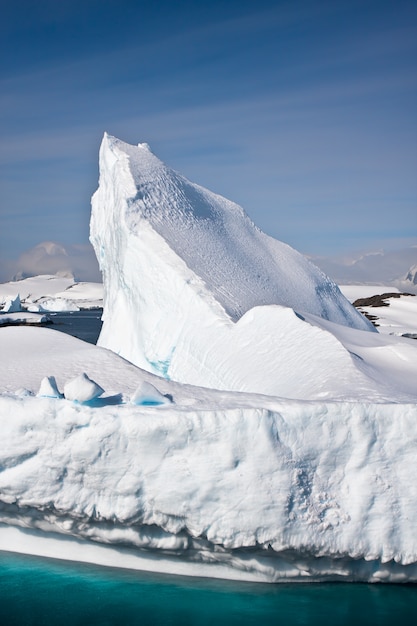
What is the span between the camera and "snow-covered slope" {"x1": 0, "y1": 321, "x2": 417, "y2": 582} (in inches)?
244

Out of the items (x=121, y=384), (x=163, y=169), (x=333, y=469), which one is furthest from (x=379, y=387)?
(x=163, y=169)

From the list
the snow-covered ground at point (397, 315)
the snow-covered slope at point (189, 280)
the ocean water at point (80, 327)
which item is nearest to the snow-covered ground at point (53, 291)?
the ocean water at point (80, 327)

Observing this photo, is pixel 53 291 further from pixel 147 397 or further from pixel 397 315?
pixel 147 397

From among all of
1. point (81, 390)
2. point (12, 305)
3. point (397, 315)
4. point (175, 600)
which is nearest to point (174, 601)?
point (175, 600)

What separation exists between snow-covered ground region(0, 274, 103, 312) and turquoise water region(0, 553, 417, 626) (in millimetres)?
75577

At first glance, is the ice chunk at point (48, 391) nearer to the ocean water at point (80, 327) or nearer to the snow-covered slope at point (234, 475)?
the snow-covered slope at point (234, 475)

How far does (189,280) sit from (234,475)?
6.88 m

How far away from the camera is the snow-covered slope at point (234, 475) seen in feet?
20.4

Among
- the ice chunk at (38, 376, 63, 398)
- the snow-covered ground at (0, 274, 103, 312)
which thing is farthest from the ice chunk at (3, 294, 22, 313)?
the ice chunk at (38, 376, 63, 398)

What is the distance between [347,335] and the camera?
454 inches

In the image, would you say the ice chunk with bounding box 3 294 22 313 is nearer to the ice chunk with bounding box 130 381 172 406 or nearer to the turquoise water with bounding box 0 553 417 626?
the turquoise water with bounding box 0 553 417 626

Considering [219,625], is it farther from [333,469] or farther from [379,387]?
[379,387]

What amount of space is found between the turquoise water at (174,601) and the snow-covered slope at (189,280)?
3209mm

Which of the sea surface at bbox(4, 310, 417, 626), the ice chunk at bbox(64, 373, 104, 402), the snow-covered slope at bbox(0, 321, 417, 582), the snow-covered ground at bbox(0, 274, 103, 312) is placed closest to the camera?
the sea surface at bbox(4, 310, 417, 626)
